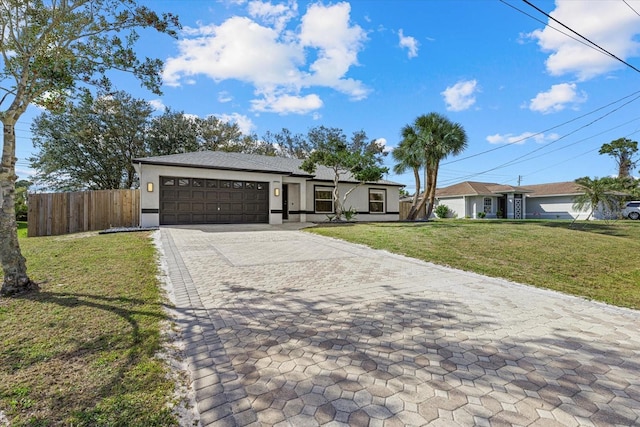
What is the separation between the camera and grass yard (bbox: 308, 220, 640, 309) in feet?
19.9

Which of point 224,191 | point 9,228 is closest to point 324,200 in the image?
point 224,191

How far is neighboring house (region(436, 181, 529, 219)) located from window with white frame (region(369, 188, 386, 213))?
1214cm

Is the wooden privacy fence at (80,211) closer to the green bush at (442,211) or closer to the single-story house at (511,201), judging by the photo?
the green bush at (442,211)

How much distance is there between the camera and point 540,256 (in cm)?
838

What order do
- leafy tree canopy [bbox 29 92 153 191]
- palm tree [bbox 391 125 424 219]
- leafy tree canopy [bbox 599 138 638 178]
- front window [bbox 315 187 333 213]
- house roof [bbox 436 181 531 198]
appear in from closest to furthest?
palm tree [bbox 391 125 424 219]
front window [bbox 315 187 333 213]
leafy tree canopy [bbox 29 92 153 191]
house roof [bbox 436 181 531 198]
leafy tree canopy [bbox 599 138 638 178]

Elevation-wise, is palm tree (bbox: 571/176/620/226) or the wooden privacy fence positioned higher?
palm tree (bbox: 571/176/620/226)

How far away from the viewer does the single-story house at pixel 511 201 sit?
29328 millimetres

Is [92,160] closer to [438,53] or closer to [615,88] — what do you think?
[438,53]

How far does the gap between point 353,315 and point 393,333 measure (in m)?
0.64

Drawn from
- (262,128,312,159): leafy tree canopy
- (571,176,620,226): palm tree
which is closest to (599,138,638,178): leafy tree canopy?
(571,176,620,226): palm tree

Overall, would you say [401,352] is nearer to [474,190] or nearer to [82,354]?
[82,354]

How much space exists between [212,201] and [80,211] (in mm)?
5368

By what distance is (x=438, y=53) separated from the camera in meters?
13.5

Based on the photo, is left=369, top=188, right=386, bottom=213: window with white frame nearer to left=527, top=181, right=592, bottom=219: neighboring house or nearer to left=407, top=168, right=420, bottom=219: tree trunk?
left=407, top=168, right=420, bottom=219: tree trunk
